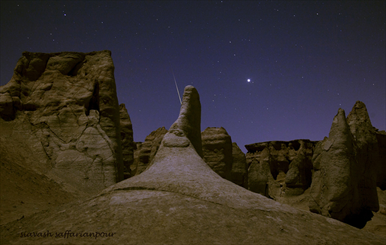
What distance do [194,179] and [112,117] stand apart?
376 centimetres


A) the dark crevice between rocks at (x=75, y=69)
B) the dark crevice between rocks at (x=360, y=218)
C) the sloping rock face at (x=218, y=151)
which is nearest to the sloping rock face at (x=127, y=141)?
the sloping rock face at (x=218, y=151)

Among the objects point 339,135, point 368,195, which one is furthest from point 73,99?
point 368,195

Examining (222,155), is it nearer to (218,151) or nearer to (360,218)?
Answer: (218,151)

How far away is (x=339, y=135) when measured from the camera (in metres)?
7.77

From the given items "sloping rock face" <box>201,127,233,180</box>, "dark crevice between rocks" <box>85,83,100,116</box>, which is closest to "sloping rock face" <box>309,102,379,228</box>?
"sloping rock face" <box>201,127,233,180</box>

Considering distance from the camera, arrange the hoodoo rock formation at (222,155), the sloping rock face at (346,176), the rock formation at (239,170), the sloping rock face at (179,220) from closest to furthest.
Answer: the sloping rock face at (179,220) < the sloping rock face at (346,176) < the hoodoo rock formation at (222,155) < the rock formation at (239,170)

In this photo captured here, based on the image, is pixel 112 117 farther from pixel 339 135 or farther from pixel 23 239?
pixel 339 135

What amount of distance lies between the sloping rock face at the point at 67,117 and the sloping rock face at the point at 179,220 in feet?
8.27

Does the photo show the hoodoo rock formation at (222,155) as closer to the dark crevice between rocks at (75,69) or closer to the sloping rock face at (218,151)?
the sloping rock face at (218,151)

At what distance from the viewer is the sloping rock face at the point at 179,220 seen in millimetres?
2562

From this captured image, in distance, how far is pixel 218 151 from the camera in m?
13.6

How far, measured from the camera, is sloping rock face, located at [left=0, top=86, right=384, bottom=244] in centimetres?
256

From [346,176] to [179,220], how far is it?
6.51 meters

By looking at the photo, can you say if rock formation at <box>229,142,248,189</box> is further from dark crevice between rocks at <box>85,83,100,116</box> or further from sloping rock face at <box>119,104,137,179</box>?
dark crevice between rocks at <box>85,83,100,116</box>
